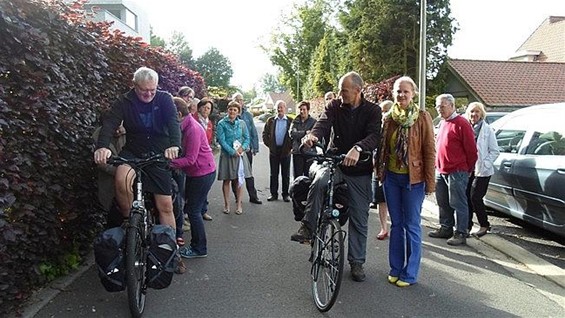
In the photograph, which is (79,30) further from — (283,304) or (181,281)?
(283,304)

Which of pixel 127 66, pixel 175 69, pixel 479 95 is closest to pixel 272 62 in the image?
pixel 479 95

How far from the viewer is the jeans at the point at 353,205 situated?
175 inches

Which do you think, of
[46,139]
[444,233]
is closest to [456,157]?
[444,233]

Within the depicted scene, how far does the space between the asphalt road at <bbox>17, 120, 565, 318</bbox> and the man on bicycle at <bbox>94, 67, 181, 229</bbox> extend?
0.81 m

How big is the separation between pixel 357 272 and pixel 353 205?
68 cm

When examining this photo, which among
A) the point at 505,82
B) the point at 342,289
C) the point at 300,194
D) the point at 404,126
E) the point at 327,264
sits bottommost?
the point at 342,289

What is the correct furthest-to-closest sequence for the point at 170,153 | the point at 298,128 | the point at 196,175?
1. the point at 298,128
2. the point at 196,175
3. the point at 170,153

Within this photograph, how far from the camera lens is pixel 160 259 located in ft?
12.9

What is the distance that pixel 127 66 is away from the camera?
20.4ft

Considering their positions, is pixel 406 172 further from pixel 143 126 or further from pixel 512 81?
pixel 512 81

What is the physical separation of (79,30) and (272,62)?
6091 cm

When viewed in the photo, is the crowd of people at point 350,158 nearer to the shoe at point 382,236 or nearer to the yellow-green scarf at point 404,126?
the yellow-green scarf at point 404,126

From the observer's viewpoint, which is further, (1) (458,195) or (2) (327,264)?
(1) (458,195)

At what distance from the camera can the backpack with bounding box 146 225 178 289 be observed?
3924 mm
